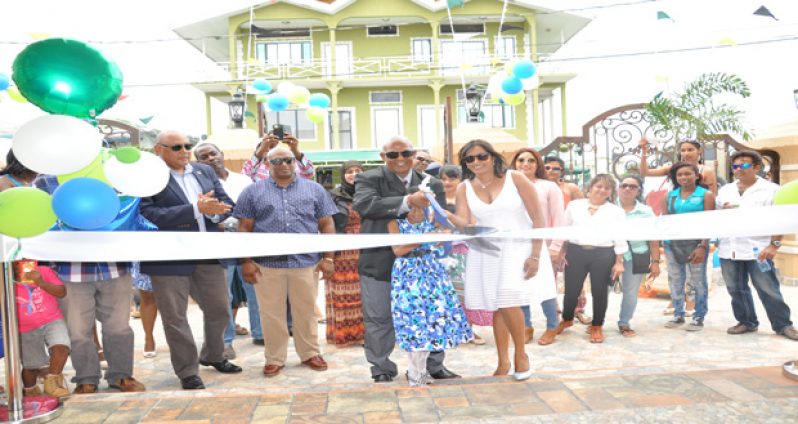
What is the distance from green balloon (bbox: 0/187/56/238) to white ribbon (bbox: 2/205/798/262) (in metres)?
0.35

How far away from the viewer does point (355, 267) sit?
212 inches

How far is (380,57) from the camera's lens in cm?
2275

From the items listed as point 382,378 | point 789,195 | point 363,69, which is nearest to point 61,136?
point 382,378

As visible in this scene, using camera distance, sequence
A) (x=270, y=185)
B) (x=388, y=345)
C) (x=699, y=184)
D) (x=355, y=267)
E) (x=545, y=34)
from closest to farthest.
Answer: (x=388, y=345) < (x=270, y=185) < (x=355, y=267) < (x=699, y=184) < (x=545, y=34)

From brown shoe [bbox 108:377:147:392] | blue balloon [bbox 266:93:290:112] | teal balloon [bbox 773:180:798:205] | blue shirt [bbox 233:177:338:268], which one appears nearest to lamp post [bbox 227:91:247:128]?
blue balloon [bbox 266:93:290:112]

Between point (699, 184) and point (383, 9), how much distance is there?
1828 cm

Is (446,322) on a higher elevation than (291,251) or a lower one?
lower

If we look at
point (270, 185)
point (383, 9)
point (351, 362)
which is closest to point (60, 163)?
point (270, 185)

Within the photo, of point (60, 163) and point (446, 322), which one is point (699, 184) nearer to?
point (446, 322)

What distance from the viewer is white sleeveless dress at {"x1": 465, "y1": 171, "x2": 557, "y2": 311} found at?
3.90m

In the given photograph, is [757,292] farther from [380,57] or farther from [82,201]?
[380,57]

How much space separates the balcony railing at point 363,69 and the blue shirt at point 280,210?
1787 centimetres

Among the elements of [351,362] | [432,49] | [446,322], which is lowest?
[351,362]

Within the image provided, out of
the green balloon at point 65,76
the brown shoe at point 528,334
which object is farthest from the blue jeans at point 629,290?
the green balloon at point 65,76
